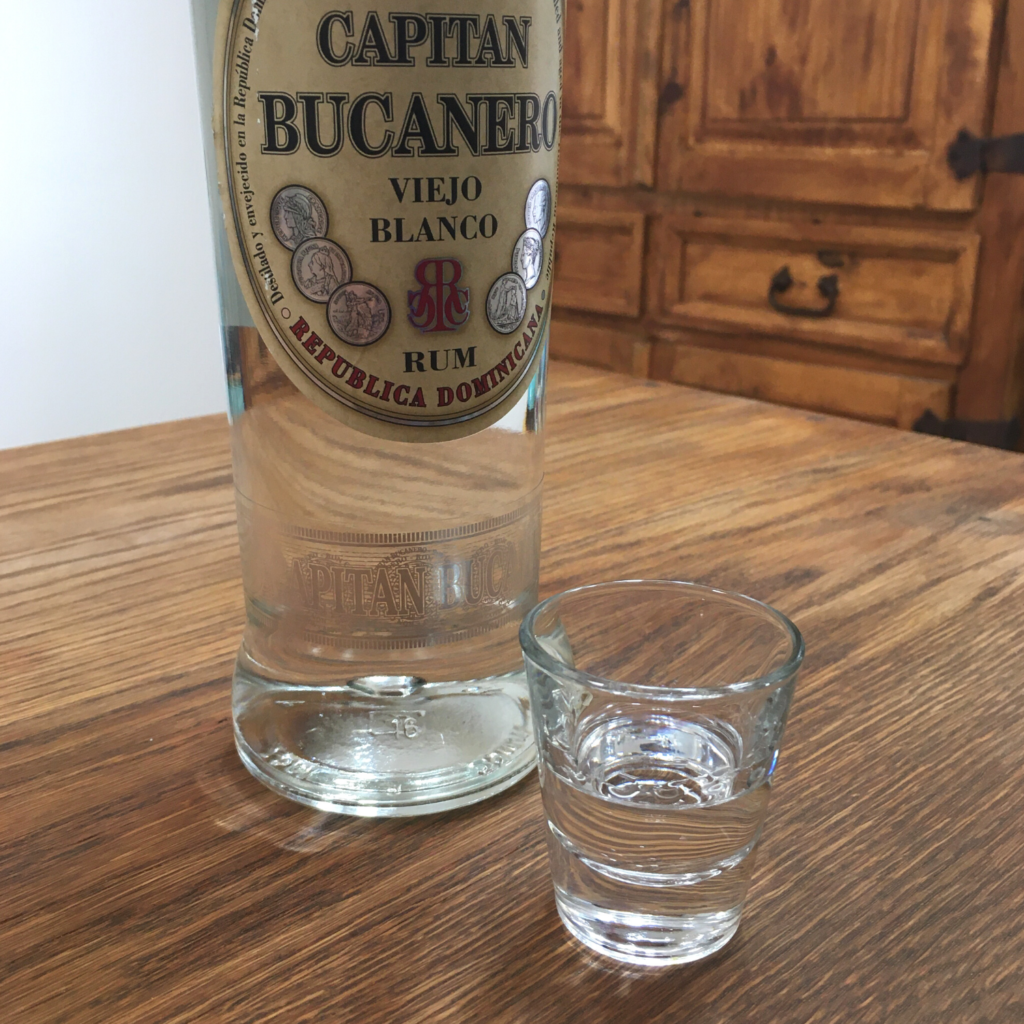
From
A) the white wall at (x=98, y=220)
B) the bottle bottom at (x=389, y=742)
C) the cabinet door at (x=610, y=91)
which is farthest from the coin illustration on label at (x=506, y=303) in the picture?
the white wall at (x=98, y=220)

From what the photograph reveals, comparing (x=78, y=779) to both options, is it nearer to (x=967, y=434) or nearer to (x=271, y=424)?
(x=271, y=424)

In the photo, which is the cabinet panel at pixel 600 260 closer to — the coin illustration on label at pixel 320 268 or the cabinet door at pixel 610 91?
the cabinet door at pixel 610 91

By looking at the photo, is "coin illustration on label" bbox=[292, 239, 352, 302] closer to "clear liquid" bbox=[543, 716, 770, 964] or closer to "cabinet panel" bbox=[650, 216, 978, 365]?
"clear liquid" bbox=[543, 716, 770, 964]

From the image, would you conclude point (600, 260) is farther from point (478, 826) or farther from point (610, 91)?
point (478, 826)

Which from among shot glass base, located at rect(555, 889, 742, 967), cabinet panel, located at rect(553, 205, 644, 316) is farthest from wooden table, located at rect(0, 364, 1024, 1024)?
cabinet panel, located at rect(553, 205, 644, 316)

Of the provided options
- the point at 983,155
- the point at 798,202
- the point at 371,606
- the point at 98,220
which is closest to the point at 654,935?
the point at 371,606

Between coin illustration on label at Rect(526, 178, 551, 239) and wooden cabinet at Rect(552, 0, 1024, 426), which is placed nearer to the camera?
coin illustration on label at Rect(526, 178, 551, 239)

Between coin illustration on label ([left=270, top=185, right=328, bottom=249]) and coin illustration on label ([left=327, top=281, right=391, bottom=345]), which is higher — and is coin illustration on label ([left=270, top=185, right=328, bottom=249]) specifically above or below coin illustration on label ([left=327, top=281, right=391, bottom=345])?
above
